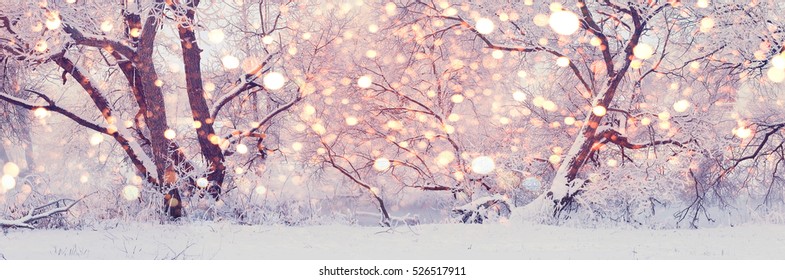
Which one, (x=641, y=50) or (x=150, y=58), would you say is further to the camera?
(x=641, y=50)

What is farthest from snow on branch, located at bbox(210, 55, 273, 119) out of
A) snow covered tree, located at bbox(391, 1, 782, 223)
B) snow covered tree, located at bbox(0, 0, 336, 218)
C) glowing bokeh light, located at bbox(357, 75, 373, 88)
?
snow covered tree, located at bbox(391, 1, 782, 223)

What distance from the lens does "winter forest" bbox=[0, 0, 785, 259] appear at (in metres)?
9.18

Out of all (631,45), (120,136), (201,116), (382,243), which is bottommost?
(382,243)

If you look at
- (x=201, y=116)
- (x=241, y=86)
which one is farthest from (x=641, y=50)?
(x=201, y=116)

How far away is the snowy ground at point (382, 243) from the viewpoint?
615 cm

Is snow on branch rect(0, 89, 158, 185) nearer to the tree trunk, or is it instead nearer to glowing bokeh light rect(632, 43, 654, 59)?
the tree trunk

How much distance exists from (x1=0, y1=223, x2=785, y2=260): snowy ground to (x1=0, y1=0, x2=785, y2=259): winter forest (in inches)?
4.7

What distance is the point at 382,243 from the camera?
23.2ft

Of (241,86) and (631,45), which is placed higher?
(631,45)

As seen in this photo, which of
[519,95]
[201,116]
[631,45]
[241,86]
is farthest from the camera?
[519,95]

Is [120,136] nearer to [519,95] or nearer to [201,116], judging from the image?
[201,116]

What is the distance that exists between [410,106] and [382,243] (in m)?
6.83

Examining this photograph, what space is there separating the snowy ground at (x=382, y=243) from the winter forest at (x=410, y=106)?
12cm

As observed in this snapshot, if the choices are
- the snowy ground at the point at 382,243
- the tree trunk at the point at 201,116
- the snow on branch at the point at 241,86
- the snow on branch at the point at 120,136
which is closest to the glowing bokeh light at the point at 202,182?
the tree trunk at the point at 201,116
